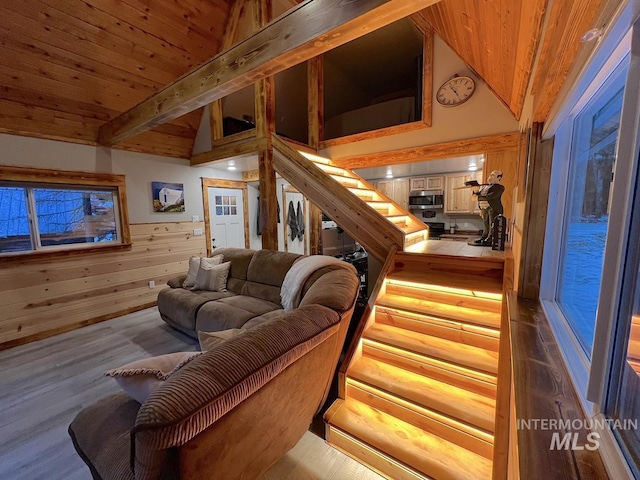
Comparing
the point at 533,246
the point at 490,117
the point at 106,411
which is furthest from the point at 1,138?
the point at 490,117

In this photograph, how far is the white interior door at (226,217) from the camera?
16.4 feet

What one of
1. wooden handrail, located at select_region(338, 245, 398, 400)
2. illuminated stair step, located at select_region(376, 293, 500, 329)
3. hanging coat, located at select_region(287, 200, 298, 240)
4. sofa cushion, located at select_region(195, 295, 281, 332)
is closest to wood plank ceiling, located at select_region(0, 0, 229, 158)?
sofa cushion, located at select_region(195, 295, 281, 332)

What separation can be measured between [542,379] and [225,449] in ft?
3.94

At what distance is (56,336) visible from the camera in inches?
126

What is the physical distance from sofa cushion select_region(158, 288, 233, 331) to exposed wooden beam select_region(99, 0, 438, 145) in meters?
1.94

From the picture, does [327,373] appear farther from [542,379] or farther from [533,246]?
[533,246]

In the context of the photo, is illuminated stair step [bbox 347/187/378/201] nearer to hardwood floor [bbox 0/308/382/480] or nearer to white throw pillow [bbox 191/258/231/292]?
white throw pillow [bbox 191/258/231/292]

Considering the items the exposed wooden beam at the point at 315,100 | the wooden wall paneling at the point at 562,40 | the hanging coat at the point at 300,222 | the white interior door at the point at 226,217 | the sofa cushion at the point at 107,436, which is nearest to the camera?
the wooden wall paneling at the point at 562,40

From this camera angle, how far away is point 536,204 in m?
1.55

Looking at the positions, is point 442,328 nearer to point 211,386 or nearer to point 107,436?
point 211,386

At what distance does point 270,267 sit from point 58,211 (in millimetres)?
2821

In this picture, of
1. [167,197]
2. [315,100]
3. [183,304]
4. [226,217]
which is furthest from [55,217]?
[315,100]

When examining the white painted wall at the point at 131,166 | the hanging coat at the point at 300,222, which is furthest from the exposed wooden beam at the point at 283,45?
the hanging coat at the point at 300,222

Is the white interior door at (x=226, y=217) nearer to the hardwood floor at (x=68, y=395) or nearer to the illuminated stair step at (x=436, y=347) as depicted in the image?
the hardwood floor at (x=68, y=395)
